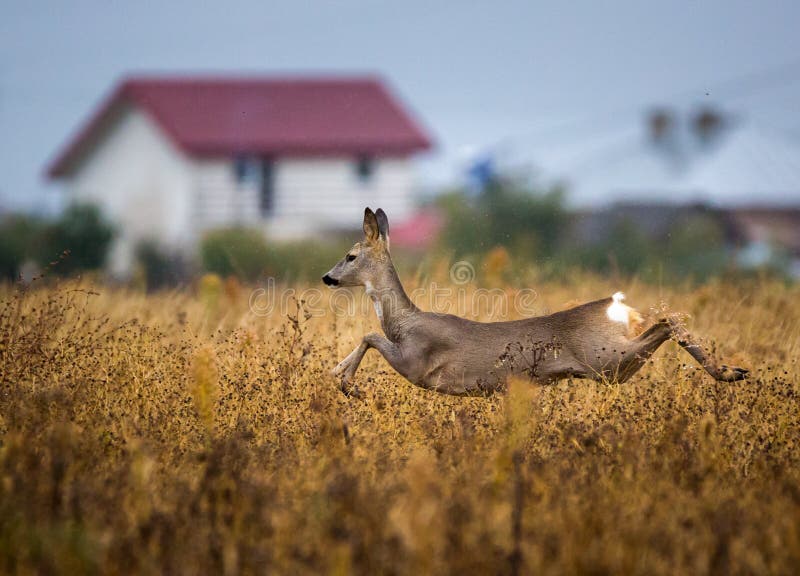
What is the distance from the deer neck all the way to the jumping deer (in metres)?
0.10

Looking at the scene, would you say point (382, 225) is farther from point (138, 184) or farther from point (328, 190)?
point (138, 184)

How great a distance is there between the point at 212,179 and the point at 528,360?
30.5m

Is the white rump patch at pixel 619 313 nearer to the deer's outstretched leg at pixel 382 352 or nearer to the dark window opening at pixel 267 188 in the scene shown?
the deer's outstretched leg at pixel 382 352

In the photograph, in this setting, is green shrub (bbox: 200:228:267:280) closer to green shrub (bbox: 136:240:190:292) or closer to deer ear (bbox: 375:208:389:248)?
green shrub (bbox: 136:240:190:292)

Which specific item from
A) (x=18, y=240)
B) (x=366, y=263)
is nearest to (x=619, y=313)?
(x=366, y=263)

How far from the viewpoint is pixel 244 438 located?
6.79 metres

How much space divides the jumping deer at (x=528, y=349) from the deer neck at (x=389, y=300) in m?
0.10

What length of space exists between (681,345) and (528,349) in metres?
1.00

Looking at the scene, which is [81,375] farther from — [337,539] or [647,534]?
[647,534]

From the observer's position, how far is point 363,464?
655 centimetres

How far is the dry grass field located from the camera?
5.05 metres

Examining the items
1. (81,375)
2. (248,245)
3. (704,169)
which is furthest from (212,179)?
(81,375)

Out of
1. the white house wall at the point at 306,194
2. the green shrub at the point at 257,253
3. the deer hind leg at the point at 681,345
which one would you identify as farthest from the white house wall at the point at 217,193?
the deer hind leg at the point at 681,345

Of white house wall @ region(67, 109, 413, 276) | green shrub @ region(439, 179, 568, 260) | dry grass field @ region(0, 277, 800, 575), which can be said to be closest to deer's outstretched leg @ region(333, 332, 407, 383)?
dry grass field @ region(0, 277, 800, 575)
